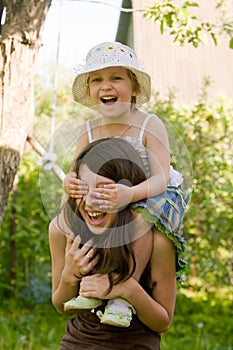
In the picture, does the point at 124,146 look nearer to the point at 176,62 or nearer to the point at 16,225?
the point at 16,225

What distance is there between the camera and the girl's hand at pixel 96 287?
72.7 inches

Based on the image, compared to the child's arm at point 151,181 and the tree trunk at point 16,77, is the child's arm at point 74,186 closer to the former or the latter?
the child's arm at point 151,181

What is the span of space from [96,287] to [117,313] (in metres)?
0.09

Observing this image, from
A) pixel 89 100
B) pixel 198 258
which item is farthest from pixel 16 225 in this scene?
pixel 89 100

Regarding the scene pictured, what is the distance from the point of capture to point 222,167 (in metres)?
5.14

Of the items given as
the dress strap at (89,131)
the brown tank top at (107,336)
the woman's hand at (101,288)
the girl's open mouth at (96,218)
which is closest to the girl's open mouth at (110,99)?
the dress strap at (89,131)

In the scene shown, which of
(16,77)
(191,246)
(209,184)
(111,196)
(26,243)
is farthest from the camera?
(26,243)

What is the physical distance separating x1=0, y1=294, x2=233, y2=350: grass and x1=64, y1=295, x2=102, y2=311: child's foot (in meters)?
2.57

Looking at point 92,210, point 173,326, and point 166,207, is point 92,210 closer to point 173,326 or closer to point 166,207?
point 166,207

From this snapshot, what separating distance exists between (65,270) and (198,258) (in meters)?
3.61

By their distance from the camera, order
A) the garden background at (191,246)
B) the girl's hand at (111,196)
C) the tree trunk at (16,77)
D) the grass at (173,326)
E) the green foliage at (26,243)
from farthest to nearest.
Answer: the green foliage at (26,243) → the garden background at (191,246) → the grass at (173,326) → the tree trunk at (16,77) → the girl's hand at (111,196)

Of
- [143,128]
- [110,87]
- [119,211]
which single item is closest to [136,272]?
[119,211]

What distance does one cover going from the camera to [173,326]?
5.05 metres

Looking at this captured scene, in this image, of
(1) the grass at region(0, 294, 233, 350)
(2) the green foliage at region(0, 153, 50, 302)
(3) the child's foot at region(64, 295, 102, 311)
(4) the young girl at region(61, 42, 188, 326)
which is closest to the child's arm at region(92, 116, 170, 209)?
(4) the young girl at region(61, 42, 188, 326)
